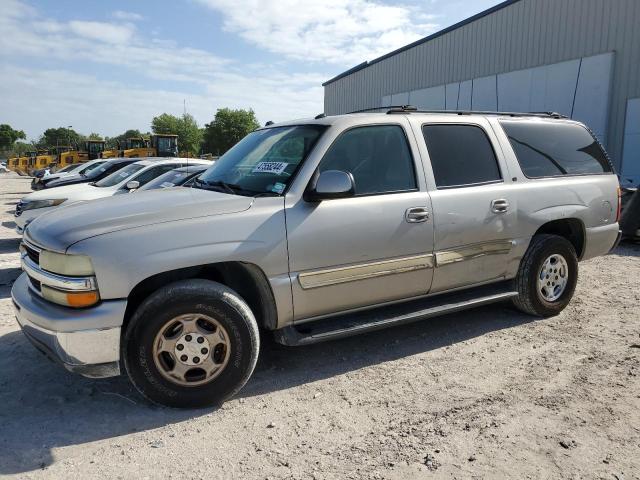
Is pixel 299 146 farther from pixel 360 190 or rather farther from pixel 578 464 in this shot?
pixel 578 464

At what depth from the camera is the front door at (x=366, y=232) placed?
11.3 ft

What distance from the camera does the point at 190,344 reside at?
3.17 metres

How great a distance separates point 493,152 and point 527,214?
24.7 inches

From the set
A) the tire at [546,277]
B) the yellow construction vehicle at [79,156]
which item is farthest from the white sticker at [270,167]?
the yellow construction vehicle at [79,156]

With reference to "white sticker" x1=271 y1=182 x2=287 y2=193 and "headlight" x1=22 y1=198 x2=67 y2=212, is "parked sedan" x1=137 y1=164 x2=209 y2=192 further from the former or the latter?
"white sticker" x1=271 y1=182 x2=287 y2=193

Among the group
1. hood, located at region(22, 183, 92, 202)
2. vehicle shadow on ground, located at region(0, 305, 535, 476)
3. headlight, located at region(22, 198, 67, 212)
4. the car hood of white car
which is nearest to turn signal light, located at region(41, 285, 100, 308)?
vehicle shadow on ground, located at region(0, 305, 535, 476)

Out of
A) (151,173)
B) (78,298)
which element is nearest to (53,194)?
(151,173)

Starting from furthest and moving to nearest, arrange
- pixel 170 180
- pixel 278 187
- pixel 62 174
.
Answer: pixel 62 174 → pixel 170 180 → pixel 278 187

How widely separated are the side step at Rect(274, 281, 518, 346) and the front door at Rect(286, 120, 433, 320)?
0.28 ft

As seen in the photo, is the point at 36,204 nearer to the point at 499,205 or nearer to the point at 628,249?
the point at 499,205

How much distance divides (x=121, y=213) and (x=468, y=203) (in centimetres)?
262

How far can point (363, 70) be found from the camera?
25.2 meters

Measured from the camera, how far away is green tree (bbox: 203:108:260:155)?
232ft

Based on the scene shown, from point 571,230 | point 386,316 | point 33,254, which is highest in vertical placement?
point 33,254
